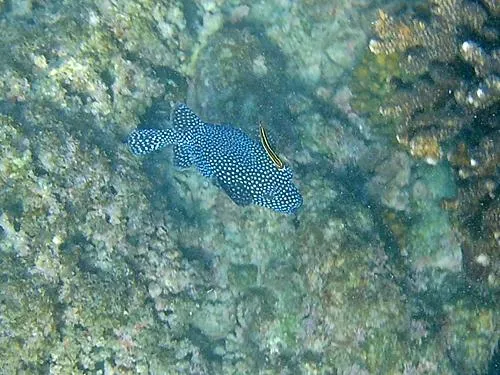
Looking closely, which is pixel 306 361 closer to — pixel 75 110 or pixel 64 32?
pixel 75 110

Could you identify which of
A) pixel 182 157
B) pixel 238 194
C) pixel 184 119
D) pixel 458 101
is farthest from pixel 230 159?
pixel 458 101

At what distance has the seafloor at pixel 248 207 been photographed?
20.5ft

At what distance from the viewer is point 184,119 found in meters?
7.47

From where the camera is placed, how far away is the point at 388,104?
7.14m

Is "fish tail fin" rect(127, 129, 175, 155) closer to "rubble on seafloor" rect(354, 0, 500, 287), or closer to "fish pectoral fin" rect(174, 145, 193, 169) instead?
"fish pectoral fin" rect(174, 145, 193, 169)

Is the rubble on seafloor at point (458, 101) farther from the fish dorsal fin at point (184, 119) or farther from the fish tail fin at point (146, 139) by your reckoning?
the fish tail fin at point (146, 139)

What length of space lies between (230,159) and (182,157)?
41.3 inches

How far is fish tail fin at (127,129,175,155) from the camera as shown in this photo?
7281 mm

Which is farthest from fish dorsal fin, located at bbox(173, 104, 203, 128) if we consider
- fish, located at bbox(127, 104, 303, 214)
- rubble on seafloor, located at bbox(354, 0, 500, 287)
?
rubble on seafloor, located at bbox(354, 0, 500, 287)

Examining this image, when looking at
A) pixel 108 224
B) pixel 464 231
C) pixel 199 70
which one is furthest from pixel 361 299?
pixel 199 70

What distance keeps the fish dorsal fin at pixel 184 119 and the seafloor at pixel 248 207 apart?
82 centimetres

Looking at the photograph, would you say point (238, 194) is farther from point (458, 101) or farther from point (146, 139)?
point (458, 101)

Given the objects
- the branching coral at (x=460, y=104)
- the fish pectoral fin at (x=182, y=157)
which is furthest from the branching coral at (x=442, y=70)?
the fish pectoral fin at (x=182, y=157)

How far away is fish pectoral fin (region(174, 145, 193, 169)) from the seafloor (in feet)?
1.93
